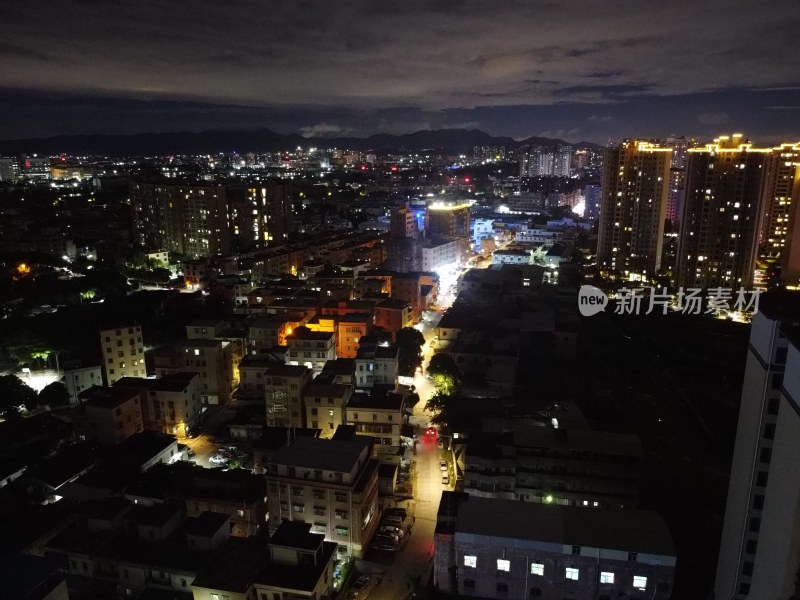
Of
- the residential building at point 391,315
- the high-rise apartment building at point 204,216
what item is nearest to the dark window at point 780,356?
the residential building at point 391,315

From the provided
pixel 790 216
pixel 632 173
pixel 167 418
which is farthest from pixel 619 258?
pixel 167 418

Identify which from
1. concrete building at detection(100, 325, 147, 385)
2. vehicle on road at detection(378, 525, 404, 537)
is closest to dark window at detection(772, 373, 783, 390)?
vehicle on road at detection(378, 525, 404, 537)

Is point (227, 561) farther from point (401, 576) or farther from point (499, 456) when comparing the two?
point (499, 456)

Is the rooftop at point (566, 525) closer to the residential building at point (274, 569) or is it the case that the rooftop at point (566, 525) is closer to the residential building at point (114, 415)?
the residential building at point (274, 569)

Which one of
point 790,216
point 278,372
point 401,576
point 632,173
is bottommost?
point 401,576

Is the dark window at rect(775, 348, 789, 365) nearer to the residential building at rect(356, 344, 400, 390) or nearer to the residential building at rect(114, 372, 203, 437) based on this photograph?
the residential building at rect(356, 344, 400, 390)
